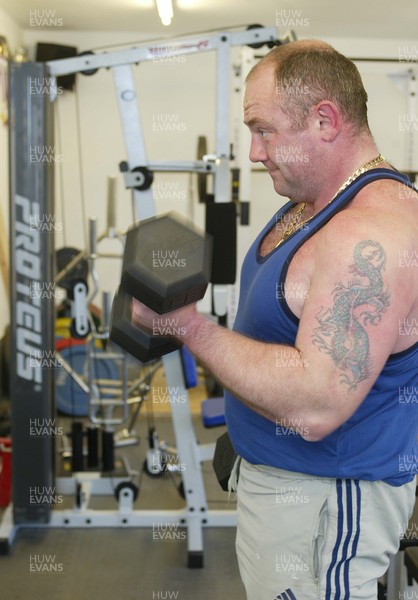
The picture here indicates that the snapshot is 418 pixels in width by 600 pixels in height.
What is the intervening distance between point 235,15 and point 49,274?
3.46 meters

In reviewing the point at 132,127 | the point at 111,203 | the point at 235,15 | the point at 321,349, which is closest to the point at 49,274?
the point at 132,127

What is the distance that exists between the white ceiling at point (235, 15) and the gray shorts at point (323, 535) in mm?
4455

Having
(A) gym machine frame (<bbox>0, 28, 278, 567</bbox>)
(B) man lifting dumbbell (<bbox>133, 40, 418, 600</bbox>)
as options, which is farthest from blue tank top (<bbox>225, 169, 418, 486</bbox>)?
(A) gym machine frame (<bbox>0, 28, 278, 567</bbox>)

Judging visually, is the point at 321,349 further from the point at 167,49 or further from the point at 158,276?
the point at 167,49

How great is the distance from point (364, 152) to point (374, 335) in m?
0.35

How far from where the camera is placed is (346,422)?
3.95 ft

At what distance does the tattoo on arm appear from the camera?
3.39 ft

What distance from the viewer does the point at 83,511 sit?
3090mm

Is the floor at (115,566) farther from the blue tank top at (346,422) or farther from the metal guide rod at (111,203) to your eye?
the blue tank top at (346,422)

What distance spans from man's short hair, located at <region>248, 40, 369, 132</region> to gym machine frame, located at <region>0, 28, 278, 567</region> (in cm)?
157

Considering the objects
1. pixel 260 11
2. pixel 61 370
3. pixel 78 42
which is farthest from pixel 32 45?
pixel 61 370

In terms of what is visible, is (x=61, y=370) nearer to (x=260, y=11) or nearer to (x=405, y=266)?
(x=260, y=11)

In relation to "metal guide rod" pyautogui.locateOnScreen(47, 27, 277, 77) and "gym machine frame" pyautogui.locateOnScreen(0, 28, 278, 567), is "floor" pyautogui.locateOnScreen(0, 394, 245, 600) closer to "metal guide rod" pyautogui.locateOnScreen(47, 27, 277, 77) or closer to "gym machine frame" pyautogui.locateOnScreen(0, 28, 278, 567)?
"gym machine frame" pyautogui.locateOnScreen(0, 28, 278, 567)

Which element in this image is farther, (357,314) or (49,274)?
(49,274)
